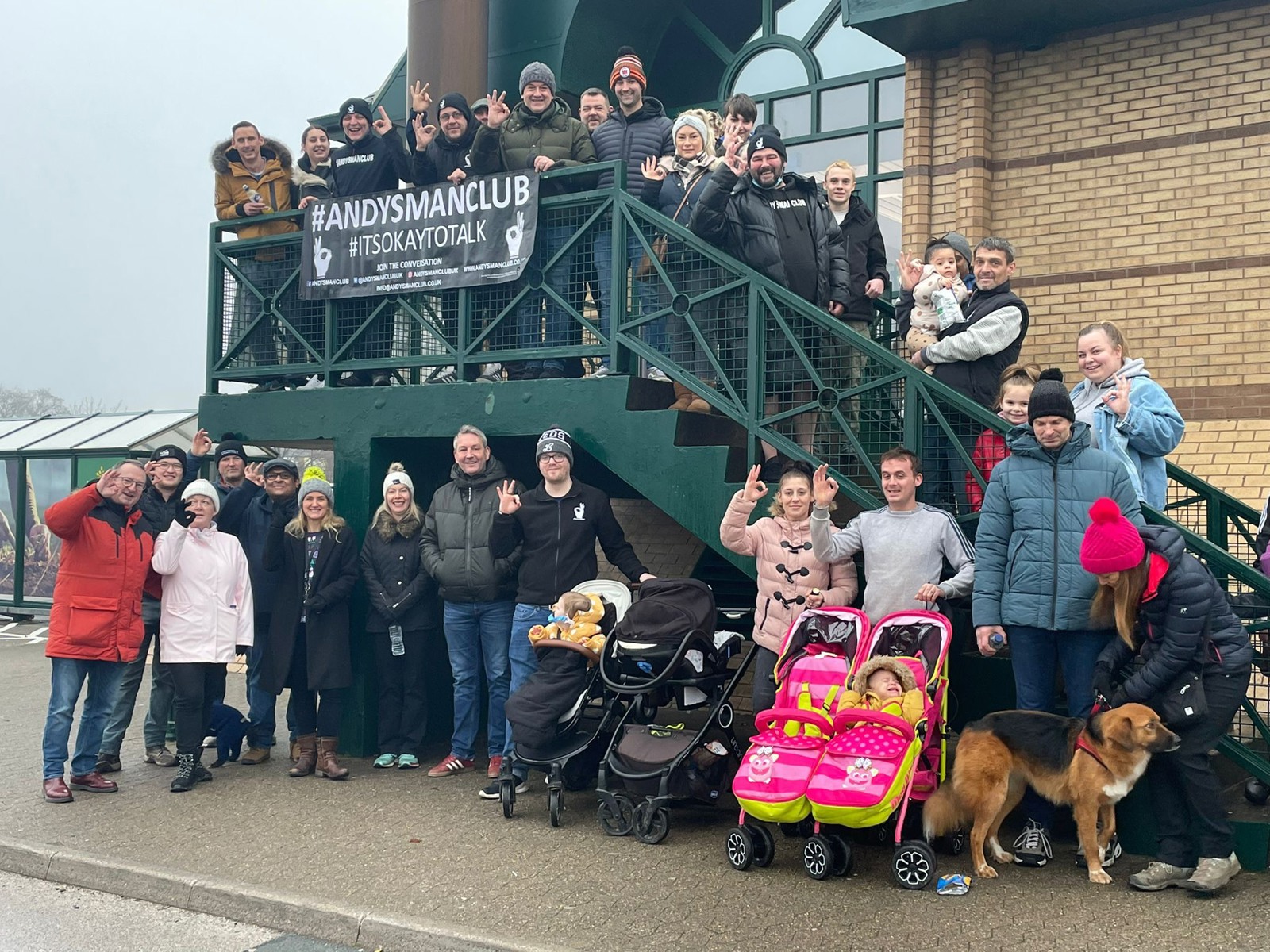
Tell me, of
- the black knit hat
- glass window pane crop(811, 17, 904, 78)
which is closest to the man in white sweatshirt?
the black knit hat

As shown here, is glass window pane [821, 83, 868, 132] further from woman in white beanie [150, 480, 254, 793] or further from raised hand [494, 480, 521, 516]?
woman in white beanie [150, 480, 254, 793]

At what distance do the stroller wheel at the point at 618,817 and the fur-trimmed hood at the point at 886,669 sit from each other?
1.48 meters

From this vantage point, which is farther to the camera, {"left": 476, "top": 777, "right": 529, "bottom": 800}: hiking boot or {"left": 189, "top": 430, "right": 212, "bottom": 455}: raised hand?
{"left": 189, "top": 430, "right": 212, "bottom": 455}: raised hand

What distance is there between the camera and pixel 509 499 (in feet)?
25.7

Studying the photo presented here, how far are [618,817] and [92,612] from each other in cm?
355

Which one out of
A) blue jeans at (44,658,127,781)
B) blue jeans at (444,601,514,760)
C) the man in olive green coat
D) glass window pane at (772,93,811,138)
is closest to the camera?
blue jeans at (44,658,127,781)

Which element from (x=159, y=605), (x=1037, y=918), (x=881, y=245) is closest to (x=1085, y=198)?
(x=881, y=245)

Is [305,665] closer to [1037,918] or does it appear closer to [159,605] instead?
[159,605]

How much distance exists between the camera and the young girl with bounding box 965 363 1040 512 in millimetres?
6664

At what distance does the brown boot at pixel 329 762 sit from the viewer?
27.1 feet

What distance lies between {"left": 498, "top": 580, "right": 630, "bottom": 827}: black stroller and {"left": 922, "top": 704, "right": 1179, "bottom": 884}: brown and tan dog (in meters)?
2.12

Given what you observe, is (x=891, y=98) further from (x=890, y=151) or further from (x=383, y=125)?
(x=383, y=125)

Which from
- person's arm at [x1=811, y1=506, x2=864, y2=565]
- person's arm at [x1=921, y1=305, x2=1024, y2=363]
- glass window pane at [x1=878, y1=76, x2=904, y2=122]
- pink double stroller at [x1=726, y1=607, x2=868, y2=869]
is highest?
glass window pane at [x1=878, y1=76, x2=904, y2=122]

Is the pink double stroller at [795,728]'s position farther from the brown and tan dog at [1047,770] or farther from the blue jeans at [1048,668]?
the blue jeans at [1048,668]
